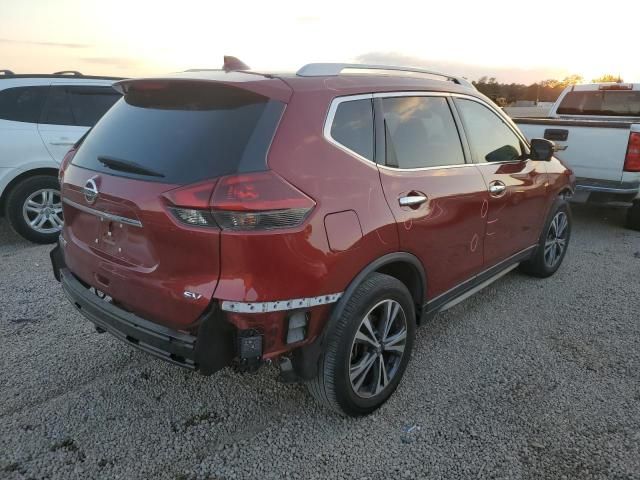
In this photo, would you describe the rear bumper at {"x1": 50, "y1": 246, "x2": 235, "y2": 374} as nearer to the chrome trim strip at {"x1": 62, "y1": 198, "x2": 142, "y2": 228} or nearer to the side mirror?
the chrome trim strip at {"x1": 62, "y1": 198, "x2": 142, "y2": 228}

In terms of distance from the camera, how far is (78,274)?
2.82 m

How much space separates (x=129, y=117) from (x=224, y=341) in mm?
1335

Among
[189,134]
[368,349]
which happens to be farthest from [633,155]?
[189,134]

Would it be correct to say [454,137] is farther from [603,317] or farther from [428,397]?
[603,317]

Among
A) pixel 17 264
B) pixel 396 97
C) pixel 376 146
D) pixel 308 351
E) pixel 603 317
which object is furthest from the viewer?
pixel 17 264

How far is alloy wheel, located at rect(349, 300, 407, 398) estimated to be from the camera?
8.72 ft

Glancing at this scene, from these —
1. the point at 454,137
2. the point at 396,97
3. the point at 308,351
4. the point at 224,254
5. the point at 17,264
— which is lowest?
the point at 17,264

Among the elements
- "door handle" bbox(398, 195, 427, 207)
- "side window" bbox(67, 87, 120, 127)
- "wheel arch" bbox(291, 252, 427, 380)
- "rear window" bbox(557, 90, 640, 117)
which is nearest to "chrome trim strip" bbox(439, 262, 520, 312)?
"wheel arch" bbox(291, 252, 427, 380)

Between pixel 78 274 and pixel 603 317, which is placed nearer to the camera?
pixel 78 274

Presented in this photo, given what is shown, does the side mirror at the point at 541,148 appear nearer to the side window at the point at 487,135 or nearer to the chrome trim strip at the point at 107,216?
the side window at the point at 487,135

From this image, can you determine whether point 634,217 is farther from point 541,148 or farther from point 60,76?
point 60,76

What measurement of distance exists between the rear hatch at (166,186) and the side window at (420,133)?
2.50 feet

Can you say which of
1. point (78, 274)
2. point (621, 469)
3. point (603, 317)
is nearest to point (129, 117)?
point (78, 274)

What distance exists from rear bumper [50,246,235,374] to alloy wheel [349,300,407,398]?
27.8 inches
